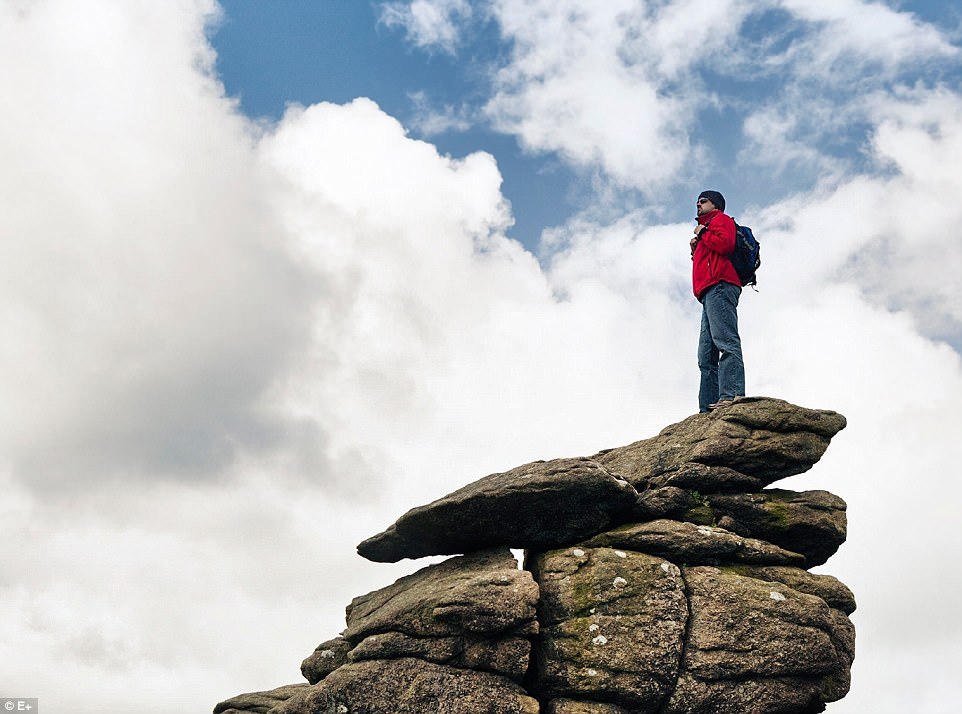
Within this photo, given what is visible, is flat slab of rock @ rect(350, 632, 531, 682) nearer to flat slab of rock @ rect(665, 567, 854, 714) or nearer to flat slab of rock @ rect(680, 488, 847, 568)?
flat slab of rock @ rect(665, 567, 854, 714)

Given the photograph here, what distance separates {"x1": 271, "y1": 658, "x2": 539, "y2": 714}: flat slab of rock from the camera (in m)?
21.2

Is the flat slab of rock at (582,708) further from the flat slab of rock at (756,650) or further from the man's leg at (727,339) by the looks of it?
the man's leg at (727,339)

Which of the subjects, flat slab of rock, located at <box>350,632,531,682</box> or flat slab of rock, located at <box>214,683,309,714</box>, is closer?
flat slab of rock, located at <box>350,632,531,682</box>

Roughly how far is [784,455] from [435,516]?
33.4ft

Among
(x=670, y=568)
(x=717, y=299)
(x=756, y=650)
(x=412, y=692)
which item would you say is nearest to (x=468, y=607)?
(x=412, y=692)

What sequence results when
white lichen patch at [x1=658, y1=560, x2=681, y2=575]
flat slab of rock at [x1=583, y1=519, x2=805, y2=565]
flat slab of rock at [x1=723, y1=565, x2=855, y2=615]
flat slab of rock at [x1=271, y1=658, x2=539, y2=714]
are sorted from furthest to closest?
1. flat slab of rock at [x1=723, y1=565, x2=855, y2=615]
2. flat slab of rock at [x1=583, y1=519, x2=805, y2=565]
3. white lichen patch at [x1=658, y1=560, x2=681, y2=575]
4. flat slab of rock at [x1=271, y1=658, x2=539, y2=714]

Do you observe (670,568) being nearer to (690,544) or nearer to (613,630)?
(690,544)

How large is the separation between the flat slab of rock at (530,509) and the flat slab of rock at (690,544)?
0.72 metres

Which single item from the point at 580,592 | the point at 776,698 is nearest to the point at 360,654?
the point at 580,592

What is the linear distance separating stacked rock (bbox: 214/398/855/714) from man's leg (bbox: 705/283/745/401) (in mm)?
1137

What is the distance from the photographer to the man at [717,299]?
2822 centimetres

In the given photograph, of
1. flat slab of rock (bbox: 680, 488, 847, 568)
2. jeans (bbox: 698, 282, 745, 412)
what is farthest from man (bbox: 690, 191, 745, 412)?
flat slab of rock (bbox: 680, 488, 847, 568)

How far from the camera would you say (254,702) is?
27.7m

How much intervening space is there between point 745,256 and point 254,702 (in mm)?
20795
